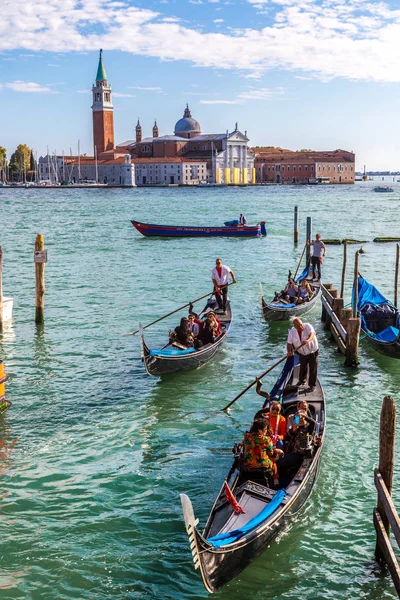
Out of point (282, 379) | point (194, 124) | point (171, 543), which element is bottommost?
point (171, 543)

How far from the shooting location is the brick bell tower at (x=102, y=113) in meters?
125

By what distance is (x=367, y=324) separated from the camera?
12.8 metres

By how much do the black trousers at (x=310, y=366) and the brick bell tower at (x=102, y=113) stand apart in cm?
12079

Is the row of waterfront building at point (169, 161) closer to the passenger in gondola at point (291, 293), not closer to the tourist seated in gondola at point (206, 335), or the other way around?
the passenger in gondola at point (291, 293)

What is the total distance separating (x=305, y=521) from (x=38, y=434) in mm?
3467

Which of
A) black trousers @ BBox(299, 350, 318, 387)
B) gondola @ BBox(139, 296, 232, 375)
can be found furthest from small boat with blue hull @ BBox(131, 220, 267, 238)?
black trousers @ BBox(299, 350, 318, 387)

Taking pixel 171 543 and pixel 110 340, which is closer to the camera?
pixel 171 543

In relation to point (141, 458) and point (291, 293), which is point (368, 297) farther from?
point (141, 458)

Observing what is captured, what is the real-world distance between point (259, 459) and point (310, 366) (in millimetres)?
2704

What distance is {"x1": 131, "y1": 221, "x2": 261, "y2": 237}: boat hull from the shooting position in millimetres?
35000

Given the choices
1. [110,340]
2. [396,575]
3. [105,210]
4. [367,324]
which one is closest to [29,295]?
[110,340]

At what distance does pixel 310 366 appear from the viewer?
8.85 metres

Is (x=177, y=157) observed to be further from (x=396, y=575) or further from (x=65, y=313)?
(x=396, y=575)

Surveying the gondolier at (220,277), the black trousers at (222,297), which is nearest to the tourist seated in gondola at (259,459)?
the gondolier at (220,277)
